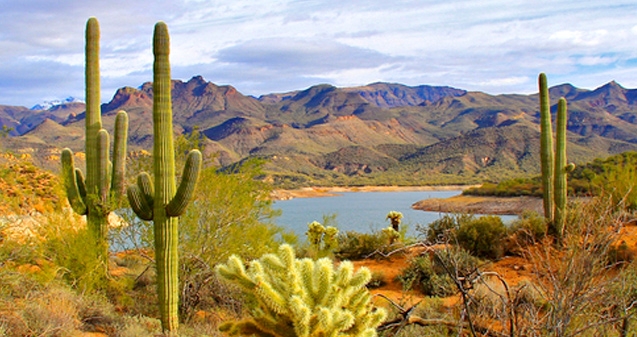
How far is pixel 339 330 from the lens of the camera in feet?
15.4

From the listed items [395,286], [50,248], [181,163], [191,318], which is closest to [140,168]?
[181,163]

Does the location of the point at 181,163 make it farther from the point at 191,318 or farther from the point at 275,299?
the point at 275,299

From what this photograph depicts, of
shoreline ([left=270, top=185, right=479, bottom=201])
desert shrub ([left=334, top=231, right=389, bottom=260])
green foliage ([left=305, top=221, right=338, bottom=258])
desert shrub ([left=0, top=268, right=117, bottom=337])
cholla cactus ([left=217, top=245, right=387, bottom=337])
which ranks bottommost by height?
shoreline ([left=270, top=185, right=479, bottom=201])

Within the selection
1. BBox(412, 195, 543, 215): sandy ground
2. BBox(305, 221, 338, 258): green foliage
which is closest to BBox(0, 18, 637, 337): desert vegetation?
BBox(305, 221, 338, 258): green foliage

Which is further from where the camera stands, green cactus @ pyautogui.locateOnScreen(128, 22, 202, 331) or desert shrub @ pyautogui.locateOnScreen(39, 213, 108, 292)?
desert shrub @ pyautogui.locateOnScreen(39, 213, 108, 292)

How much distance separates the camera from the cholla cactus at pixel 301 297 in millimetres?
4676

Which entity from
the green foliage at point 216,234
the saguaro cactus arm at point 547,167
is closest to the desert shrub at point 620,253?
the saguaro cactus arm at point 547,167

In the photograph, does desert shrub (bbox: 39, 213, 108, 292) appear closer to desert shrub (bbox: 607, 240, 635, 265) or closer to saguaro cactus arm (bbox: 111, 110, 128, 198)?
saguaro cactus arm (bbox: 111, 110, 128, 198)

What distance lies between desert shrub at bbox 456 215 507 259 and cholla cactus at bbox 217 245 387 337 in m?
10.3

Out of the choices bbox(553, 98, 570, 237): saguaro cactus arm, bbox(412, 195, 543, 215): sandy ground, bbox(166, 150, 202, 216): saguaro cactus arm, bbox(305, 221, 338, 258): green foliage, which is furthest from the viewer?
bbox(412, 195, 543, 215): sandy ground

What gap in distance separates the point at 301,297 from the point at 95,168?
7104 millimetres

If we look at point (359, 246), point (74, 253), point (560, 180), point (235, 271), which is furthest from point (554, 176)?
point (235, 271)

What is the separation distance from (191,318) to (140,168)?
379 cm

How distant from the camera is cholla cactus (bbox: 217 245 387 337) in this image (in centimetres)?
468
